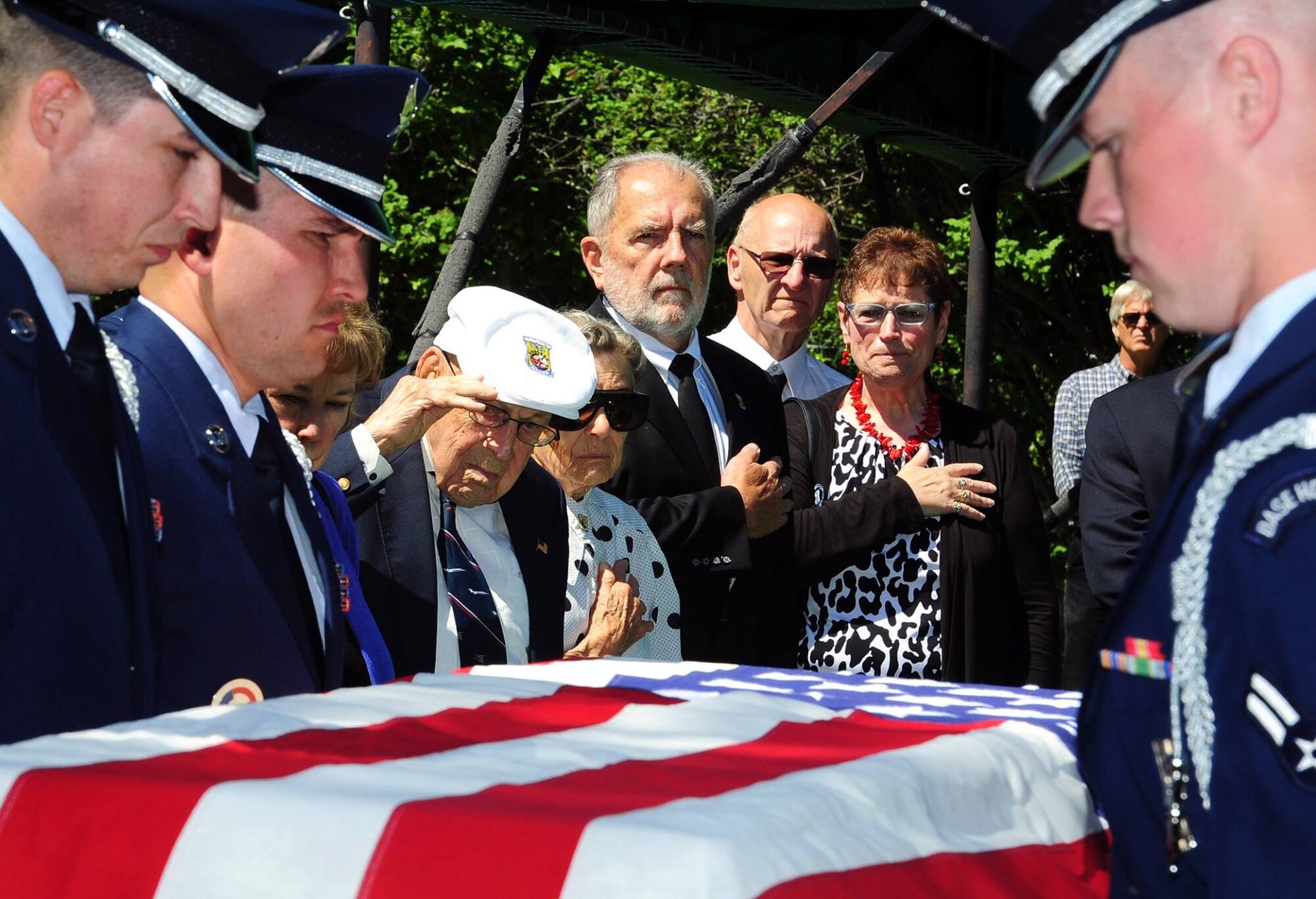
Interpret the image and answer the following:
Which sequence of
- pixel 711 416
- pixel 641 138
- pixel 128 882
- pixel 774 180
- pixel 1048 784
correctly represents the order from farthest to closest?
pixel 641 138, pixel 774 180, pixel 711 416, pixel 1048 784, pixel 128 882

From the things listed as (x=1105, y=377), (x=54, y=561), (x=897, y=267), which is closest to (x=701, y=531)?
(x=897, y=267)

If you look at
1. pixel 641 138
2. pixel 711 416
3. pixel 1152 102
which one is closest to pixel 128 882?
pixel 1152 102

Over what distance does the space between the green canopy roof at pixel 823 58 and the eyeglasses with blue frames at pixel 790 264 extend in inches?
54.9

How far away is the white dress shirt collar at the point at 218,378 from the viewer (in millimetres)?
2402

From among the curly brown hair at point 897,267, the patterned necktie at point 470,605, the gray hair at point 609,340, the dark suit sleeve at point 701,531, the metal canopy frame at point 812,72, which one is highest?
the metal canopy frame at point 812,72

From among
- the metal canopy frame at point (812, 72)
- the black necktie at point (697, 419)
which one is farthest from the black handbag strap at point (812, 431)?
the metal canopy frame at point (812, 72)

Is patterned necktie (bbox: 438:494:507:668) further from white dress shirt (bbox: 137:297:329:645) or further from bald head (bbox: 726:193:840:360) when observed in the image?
bald head (bbox: 726:193:840:360)

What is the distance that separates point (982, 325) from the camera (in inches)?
336

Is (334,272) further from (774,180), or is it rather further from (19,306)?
(774,180)

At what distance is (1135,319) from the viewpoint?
6.93 m

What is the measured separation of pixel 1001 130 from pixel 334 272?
702 centimetres

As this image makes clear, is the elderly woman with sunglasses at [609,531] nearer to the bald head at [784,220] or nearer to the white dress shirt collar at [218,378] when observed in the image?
the white dress shirt collar at [218,378]

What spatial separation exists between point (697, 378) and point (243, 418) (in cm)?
244

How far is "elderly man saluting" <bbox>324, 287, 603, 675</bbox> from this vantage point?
331cm
